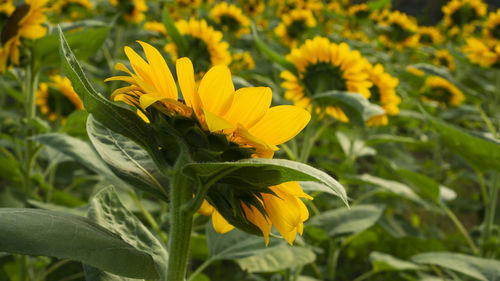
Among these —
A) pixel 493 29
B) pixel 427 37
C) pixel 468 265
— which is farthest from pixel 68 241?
pixel 427 37

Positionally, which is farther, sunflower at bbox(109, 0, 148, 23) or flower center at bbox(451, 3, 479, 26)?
flower center at bbox(451, 3, 479, 26)

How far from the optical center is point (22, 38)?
0.77 meters

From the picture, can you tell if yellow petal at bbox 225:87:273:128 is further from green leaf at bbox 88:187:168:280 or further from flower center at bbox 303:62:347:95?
flower center at bbox 303:62:347:95

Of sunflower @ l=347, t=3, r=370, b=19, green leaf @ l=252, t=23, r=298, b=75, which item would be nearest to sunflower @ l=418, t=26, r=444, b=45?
sunflower @ l=347, t=3, r=370, b=19

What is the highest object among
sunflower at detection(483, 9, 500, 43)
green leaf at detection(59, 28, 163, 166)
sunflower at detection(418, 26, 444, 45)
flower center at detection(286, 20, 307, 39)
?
sunflower at detection(418, 26, 444, 45)

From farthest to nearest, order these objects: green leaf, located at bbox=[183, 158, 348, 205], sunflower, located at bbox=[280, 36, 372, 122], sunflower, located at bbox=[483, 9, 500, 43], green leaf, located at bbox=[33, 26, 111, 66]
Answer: sunflower, located at bbox=[483, 9, 500, 43] → sunflower, located at bbox=[280, 36, 372, 122] → green leaf, located at bbox=[33, 26, 111, 66] → green leaf, located at bbox=[183, 158, 348, 205]

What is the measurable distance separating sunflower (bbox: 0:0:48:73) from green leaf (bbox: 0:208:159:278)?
487 mm

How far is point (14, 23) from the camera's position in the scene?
0.70m

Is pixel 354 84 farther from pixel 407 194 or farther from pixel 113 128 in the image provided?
pixel 113 128

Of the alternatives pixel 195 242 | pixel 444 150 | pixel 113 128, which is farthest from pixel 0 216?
pixel 444 150

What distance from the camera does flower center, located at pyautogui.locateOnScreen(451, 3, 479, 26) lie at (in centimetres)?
252

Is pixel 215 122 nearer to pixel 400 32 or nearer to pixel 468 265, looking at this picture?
pixel 468 265

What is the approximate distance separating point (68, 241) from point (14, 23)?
1.72 ft

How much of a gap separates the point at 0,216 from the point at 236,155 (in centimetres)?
16
